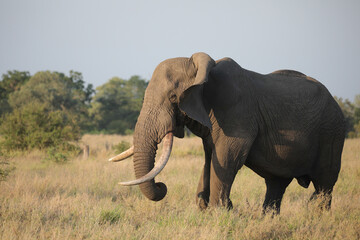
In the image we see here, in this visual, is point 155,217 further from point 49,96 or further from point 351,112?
point 351,112

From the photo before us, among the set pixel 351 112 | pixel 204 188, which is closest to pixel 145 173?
pixel 204 188

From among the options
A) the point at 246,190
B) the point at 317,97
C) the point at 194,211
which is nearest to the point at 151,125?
the point at 194,211

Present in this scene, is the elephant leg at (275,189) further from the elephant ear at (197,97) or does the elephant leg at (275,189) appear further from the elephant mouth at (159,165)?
the elephant mouth at (159,165)

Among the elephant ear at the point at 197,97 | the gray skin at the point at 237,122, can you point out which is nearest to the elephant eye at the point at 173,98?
the gray skin at the point at 237,122

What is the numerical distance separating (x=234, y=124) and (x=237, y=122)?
46 millimetres

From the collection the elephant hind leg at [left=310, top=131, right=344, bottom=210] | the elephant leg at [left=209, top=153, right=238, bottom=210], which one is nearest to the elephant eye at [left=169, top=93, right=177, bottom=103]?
the elephant leg at [left=209, top=153, right=238, bottom=210]

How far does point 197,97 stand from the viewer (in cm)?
471

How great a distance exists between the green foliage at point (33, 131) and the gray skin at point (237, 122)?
10618 mm

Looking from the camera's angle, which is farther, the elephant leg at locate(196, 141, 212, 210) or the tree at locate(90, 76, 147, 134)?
the tree at locate(90, 76, 147, 134)

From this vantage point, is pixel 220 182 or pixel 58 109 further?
pixel 58 109

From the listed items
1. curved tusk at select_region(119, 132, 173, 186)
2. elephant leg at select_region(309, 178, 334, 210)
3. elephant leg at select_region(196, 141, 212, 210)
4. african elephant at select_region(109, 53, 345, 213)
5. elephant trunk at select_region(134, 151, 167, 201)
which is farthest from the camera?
elephant leg at select_region(309, 178, 334, 210)

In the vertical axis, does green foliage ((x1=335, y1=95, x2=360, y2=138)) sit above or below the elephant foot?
above

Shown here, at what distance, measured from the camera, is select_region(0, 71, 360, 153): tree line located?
15288mm

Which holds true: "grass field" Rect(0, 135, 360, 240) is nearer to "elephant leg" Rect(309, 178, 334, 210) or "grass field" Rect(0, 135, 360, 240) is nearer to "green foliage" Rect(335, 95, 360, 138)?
"elephant leg" Rect(309, 178, 334, 210)
